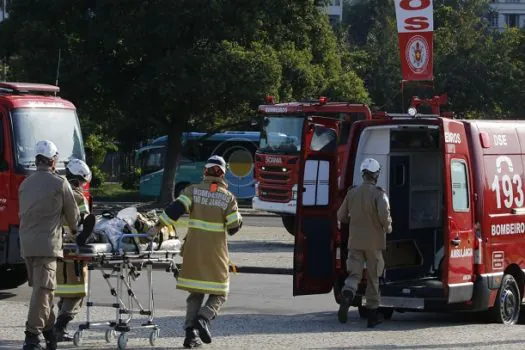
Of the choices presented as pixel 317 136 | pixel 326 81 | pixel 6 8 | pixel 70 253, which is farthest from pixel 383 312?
pixel 6 8

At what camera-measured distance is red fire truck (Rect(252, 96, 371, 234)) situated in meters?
26.0

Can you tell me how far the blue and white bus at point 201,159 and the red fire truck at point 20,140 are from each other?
27393mm

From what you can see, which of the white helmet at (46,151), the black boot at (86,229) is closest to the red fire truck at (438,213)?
the black boot at (86,229)

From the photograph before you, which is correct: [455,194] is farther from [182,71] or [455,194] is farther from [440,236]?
[182,71]

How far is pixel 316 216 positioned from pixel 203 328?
326cm

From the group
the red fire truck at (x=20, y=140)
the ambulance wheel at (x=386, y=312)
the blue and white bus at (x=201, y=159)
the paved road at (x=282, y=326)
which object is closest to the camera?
the paved road at (x=282, y=326)

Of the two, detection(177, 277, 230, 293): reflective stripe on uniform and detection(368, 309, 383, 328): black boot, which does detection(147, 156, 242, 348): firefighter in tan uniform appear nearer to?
detection(177, 277, 230, 293): reflective stripe on uniform

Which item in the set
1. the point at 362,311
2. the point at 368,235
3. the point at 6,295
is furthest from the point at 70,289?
the point at 6,295

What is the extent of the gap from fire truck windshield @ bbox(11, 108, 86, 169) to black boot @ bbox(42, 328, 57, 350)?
6.05m

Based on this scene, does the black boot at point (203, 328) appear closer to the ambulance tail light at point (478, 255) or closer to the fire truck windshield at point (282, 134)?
the ambulance tail light at point (478, 255)

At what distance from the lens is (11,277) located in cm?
1708

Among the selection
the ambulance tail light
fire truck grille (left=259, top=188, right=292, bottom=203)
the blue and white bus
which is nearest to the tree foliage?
the blue and white bus

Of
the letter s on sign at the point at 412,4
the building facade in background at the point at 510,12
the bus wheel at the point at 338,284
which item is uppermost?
the building facade in background at the point at 510,12

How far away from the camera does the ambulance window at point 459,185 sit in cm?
1315
